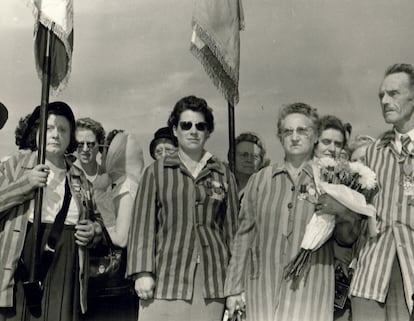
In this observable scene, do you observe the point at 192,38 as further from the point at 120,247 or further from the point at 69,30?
the point at 120,247

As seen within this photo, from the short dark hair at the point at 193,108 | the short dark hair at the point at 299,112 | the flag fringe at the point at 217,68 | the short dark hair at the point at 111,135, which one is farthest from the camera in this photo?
the short dark hair at the point at 111,135

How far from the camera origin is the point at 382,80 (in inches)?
143

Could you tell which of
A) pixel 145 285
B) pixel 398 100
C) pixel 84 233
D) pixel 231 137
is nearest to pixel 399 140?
pixel 398 100

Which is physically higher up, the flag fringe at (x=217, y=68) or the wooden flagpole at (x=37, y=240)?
the flag fringe at (x=217, y=68)

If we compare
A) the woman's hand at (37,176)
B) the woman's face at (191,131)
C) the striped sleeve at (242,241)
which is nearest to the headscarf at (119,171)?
the woman's hand at (37,176)

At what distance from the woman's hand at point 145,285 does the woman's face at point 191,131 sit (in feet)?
2.63

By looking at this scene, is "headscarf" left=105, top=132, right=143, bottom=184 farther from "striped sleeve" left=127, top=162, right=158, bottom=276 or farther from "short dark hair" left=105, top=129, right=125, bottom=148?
"striped sleeve" left=127, top=162, right=158, bottom=276

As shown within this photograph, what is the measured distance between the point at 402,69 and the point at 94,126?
2.26m

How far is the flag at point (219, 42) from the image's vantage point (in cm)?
435

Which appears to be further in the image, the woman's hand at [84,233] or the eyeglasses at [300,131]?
the woman's hand at [84,233]

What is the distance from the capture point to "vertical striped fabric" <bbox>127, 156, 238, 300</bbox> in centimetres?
356

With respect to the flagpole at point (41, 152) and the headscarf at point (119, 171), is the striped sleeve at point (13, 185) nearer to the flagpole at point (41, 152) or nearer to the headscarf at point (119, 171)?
the flagpole at point (41, 152)

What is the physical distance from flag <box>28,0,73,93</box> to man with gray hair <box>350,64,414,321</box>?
2.11 meters

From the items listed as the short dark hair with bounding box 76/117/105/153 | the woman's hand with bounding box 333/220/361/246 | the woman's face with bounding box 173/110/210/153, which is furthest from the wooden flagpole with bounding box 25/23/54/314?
the woman's hand with bounding box 333/220/361/246
